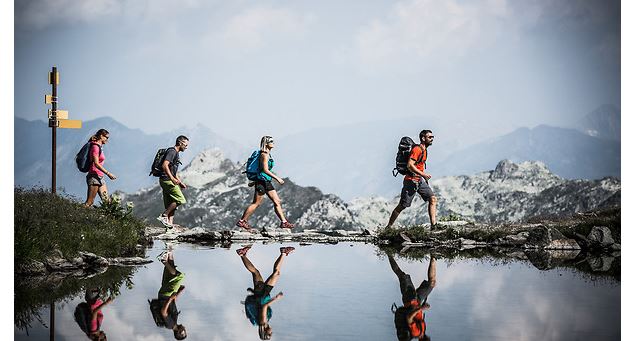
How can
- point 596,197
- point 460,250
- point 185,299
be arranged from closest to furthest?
point 185,299 < point 460,250 < point 596,197

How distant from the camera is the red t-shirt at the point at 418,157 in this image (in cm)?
1900

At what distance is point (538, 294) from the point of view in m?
10.8

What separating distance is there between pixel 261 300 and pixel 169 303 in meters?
0.94

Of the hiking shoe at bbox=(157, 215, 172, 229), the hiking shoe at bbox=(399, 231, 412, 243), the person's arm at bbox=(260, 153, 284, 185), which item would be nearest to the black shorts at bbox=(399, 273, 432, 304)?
the hiking shoe at bbox=(399, 231, 412, 243)

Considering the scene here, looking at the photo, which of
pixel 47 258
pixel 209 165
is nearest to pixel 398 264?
pixel 47 258

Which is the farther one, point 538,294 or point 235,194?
point 235,194

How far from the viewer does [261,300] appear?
401 inches

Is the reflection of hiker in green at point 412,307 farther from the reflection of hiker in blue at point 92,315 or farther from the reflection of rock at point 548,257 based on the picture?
the reflection of hiker in blue at point 92,315

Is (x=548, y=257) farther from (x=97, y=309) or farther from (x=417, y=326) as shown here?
(x=97, y=309)

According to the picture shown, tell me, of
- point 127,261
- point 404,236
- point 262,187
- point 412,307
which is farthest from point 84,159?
point 412,307

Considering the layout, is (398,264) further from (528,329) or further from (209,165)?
(209,165)

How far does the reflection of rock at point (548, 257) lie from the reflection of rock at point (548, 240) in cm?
45

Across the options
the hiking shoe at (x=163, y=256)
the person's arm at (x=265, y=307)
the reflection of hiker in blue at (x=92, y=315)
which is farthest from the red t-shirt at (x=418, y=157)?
the reflection of hiker in blue at (x=92, y=315)
